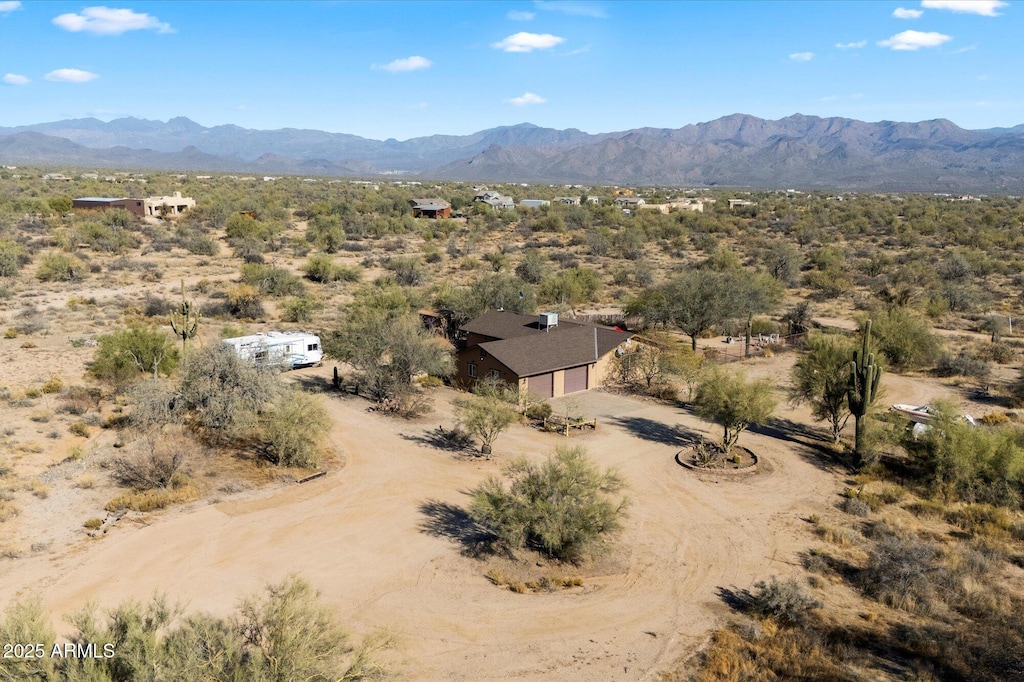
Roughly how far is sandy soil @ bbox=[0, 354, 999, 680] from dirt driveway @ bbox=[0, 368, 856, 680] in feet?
0.15

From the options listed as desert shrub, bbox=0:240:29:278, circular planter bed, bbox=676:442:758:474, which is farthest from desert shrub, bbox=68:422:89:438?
desert shrub, bbox=0:240:29:278

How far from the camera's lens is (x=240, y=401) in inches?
941

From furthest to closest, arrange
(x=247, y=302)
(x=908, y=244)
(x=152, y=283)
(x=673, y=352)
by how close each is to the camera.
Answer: (x=908, y=244), (x=152, y=283), (x=247, y=302), (x=673, y=352)

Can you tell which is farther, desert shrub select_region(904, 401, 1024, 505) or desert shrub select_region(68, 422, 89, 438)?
desert shrub select_region(68, 422, 89, 438)

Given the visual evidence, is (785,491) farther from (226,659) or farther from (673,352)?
(226,659)

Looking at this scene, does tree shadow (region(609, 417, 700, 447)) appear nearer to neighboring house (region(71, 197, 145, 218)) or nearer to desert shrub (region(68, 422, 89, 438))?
desert shrub (region(68, 422, 89, 438))

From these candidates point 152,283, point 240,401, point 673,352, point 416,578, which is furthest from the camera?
point 152,283

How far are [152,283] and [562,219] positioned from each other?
5330 centimetres

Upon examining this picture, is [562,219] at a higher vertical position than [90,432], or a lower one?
higher

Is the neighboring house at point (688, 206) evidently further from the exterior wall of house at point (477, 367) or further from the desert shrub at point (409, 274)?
the exterior wall of house at point (477, 367)

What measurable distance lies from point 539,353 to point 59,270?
43630mm

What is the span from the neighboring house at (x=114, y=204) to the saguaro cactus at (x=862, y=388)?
85998mm

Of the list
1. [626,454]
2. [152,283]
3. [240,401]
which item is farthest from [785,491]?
[152,283]

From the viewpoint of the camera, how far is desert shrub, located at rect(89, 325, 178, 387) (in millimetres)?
29719
